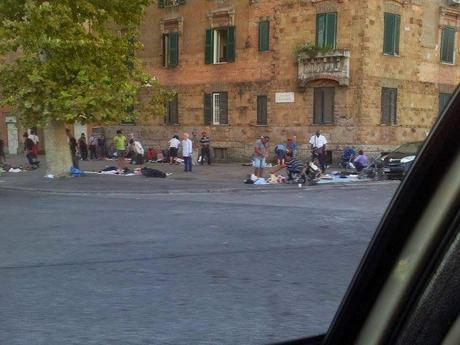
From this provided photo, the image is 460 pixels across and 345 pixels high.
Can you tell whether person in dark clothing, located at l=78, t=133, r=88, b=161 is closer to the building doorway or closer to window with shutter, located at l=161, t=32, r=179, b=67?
window with shutter, located at l=161, t=32, r=179, b=67

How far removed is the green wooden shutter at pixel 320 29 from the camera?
79.6ft

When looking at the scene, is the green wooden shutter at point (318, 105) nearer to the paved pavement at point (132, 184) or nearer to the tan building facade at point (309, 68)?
the tan building facade at point (309, 68)

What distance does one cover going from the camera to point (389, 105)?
81.4 feet

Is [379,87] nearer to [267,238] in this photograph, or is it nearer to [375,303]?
[267,238]

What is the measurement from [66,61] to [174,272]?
12.1 meters

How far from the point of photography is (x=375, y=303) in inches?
47.4

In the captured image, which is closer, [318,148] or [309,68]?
[318,148]

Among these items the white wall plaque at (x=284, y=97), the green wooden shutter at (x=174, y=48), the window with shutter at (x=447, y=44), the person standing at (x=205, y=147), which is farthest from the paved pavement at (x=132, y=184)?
the window with shutter at (x=447, y=44)

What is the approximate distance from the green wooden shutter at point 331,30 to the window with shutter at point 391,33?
2.30 m

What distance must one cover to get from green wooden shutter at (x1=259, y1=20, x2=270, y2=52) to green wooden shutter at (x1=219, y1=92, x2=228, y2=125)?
312cm

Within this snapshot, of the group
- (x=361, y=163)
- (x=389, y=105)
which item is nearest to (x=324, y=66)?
(x=389, y=105)

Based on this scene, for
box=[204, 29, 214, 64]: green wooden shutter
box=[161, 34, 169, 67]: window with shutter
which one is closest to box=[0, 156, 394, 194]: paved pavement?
box=[204, 29, 214, 64]: green wooden shutter

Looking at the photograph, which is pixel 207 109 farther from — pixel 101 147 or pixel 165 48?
pixel 101 147

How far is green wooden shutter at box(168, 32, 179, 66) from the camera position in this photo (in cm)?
2958
